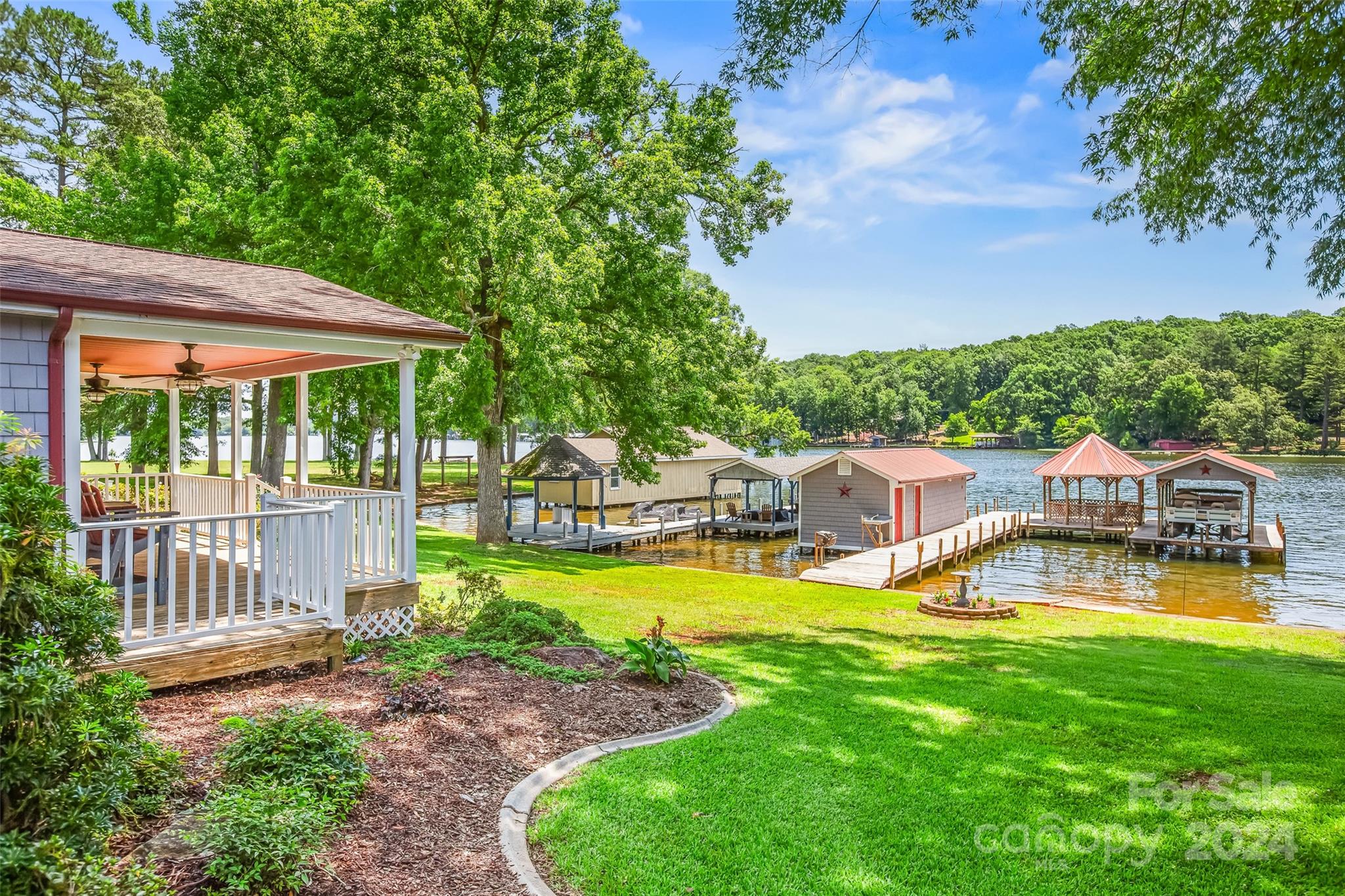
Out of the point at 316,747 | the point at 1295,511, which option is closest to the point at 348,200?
the point at 316,747

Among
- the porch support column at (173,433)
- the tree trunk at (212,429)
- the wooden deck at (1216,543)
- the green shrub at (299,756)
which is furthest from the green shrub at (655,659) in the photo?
the wooden deck at (1216,543)

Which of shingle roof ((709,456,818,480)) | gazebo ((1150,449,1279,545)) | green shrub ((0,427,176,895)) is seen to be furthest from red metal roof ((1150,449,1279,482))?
green shrub ((0,427,176,895))

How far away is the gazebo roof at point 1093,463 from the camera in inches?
1141

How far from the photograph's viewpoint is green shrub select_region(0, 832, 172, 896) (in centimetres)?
232

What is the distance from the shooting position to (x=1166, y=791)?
4703mm

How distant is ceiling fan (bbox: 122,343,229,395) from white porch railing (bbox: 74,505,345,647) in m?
2.18

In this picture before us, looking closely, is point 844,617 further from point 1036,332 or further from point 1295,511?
point 1036,332

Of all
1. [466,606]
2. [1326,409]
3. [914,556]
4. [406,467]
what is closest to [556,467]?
[914,556]

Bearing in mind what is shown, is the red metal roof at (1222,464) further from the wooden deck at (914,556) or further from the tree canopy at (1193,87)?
the tree canopy at (1193,87)

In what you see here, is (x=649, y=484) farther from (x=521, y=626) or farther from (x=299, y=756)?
(x=299, y=756)

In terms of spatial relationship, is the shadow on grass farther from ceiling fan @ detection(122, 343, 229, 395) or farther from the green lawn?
ceiling fan @ detection(122, 343, 229, 395)

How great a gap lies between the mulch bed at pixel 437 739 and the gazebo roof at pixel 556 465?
18508mm

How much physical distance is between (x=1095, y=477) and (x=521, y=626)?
27783 millimetres

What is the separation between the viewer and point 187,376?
29.5 ft
